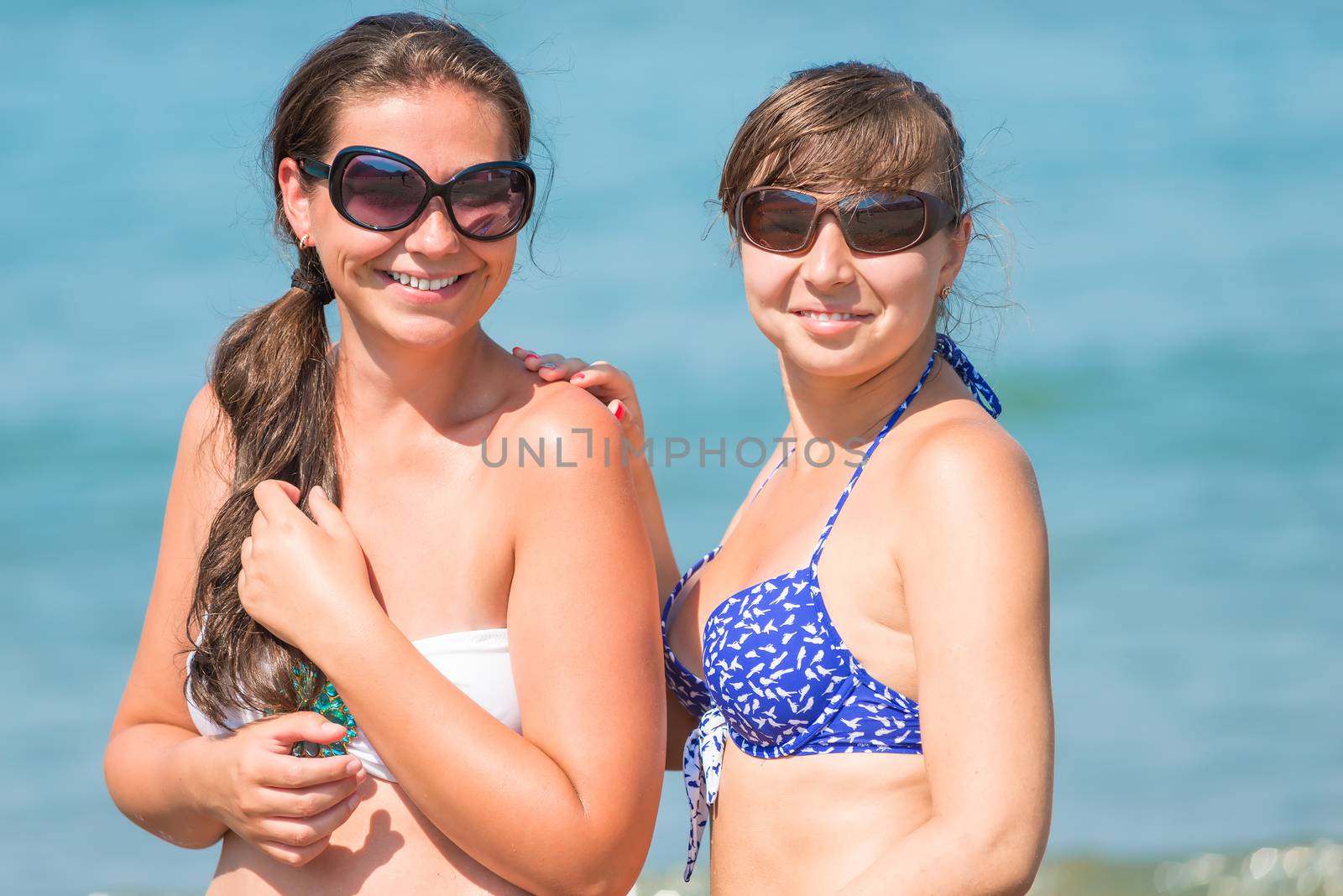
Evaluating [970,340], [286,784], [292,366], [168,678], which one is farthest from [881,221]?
[970,340]

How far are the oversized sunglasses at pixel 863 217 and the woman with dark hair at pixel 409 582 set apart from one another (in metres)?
A: 0.47

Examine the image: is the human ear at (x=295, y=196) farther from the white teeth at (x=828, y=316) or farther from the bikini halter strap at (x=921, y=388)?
the bikini halter strap at (x=921, y=388)

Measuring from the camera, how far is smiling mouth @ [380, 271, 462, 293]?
8.40ft

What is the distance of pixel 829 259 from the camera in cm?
262

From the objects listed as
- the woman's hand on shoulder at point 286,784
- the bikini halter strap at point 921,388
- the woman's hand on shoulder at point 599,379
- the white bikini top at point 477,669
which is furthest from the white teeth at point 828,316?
the woman's hand on shoulder at point 286,784

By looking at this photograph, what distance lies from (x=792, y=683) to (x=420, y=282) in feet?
3.19

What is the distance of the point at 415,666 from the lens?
2.36 meters

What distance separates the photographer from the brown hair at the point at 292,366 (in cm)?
256

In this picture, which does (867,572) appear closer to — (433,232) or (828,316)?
(828,316)

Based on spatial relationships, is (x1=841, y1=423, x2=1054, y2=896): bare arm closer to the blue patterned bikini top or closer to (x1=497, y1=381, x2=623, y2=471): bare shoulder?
the blue patterned bikini top

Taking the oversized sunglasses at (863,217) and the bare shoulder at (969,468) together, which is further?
the oversized sunglasses at (863,217)

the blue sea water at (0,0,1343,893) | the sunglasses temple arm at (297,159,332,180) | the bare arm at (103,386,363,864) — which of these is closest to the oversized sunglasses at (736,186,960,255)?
the sunglasses temple arm at (297,159,332,180)

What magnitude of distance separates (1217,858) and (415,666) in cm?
459

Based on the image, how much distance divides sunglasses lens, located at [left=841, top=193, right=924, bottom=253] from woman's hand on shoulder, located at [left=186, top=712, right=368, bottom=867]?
4.16ft
